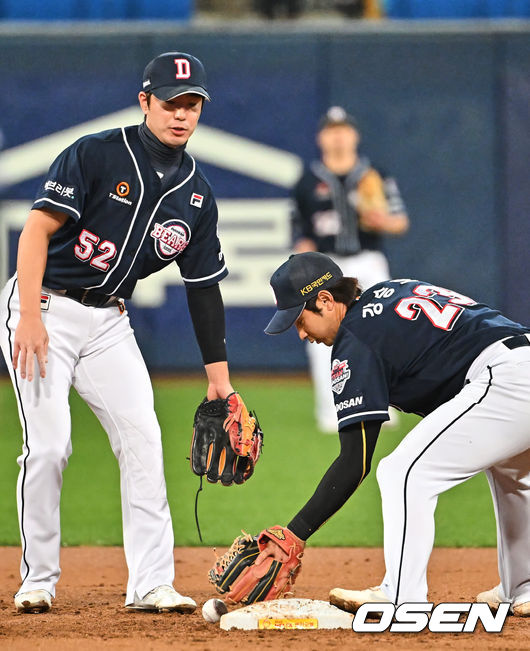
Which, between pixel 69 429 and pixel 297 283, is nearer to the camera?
pixel 297 283

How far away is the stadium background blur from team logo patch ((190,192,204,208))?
26.3ft

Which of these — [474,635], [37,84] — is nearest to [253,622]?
[474,635]

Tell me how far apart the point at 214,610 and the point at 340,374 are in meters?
0.99

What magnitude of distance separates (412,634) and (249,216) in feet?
30.1

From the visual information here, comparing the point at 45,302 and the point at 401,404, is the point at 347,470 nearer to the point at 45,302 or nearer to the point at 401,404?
the point at 401,404

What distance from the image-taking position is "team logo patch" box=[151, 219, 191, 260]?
14.4ft

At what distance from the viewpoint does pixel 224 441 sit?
4.49 m

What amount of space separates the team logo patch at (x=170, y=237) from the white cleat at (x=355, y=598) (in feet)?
4.77

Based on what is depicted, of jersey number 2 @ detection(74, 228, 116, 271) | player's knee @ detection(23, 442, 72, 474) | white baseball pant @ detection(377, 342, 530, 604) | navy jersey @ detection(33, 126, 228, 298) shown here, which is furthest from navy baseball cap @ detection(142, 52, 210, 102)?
white baseball pant @ detection(377, 342, 530, 604)

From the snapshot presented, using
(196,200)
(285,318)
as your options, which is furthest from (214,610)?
(196,200)

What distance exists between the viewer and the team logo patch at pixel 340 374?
3889 mm

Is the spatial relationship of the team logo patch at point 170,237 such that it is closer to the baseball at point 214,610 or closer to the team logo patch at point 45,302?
the team logo patch at point 45,302

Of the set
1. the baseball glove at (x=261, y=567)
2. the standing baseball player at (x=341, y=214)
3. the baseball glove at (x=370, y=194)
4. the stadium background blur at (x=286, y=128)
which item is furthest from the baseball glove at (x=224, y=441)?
the stadium background blur at (x=286, y=128)

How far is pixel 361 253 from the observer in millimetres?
9383
